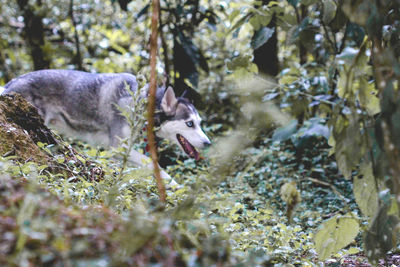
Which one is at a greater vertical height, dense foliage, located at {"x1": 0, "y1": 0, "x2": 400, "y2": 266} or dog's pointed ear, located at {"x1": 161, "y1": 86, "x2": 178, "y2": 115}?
dense foliage, located at {"x1": 0, "y1": 0, "x2": 400, "y2": 266}

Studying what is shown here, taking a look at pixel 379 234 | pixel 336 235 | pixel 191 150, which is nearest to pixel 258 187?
pixel 191 150

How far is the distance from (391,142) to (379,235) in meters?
0.41

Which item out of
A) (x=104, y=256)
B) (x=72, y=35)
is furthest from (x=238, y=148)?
(x=72, y=35)

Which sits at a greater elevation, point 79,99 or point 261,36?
point 261,36

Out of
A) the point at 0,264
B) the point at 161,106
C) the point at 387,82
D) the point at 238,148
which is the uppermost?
the point at 387,82

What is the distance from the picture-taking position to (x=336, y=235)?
1.97m

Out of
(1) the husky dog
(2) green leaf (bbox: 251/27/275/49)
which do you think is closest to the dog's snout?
(1) the husky dog

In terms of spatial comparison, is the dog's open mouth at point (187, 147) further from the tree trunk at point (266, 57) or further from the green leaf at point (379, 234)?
the green leaf at point (379, 234)

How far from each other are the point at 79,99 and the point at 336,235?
12.2 ft

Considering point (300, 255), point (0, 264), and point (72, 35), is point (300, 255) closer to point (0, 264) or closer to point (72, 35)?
point (0, 264)

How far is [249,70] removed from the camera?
3355 millimetres

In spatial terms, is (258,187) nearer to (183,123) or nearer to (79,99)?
(183,123)

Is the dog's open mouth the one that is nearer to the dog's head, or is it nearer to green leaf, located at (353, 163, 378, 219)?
the dog's head

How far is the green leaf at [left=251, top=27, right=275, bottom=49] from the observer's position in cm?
402
